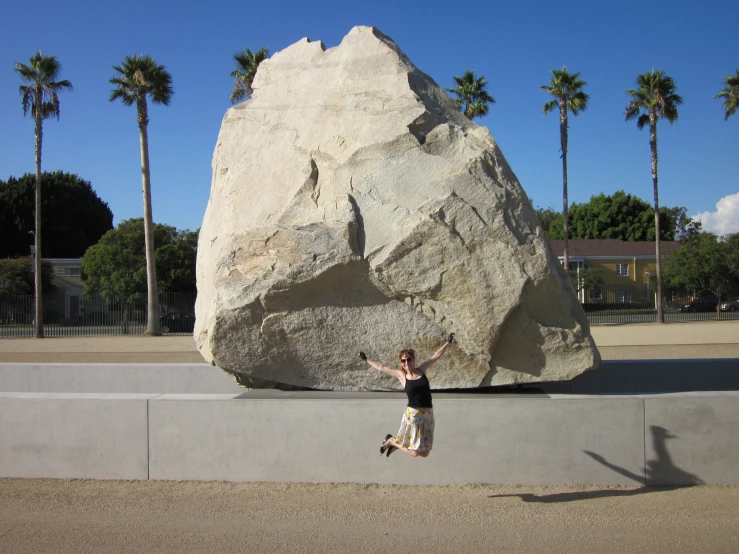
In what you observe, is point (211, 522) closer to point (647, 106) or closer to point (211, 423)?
point (211, 423)

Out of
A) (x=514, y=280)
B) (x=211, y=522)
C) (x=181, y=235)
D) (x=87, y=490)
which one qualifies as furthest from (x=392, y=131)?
(x=181, y=235)

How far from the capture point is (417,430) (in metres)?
4.60

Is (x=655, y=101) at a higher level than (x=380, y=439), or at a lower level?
higher

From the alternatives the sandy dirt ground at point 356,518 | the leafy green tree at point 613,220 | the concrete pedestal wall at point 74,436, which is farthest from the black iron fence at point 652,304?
the concrete pedestal wall at point 74,436

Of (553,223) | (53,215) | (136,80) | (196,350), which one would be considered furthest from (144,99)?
(553,223)

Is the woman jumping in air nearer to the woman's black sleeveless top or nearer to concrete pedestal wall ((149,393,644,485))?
the woman's black sleeveless top

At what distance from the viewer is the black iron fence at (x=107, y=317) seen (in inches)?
1138

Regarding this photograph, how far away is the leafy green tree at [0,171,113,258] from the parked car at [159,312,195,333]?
24536mm

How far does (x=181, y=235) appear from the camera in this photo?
126 ft

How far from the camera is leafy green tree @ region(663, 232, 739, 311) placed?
122 feet

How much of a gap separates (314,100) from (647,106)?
2950cm

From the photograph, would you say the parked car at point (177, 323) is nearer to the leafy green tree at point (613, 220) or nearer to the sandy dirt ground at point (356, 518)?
the sandy dirt ground at point (356, 518)

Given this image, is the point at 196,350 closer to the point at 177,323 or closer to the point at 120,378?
the point at 120,378

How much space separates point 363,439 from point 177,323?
26.0 m
